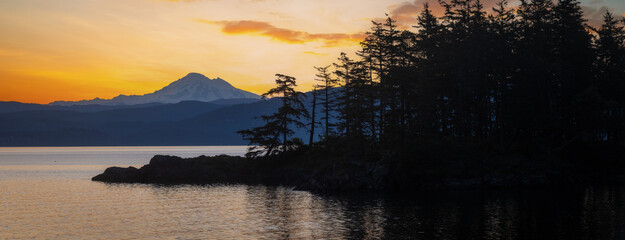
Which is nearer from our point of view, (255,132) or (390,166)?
(390,166)

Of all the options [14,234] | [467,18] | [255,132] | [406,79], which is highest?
[467,18]

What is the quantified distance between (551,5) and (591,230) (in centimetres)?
4929

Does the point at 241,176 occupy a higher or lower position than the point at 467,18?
lower

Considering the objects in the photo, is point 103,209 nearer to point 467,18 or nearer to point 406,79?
point 406,79

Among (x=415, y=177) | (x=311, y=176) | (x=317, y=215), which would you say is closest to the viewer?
(x=317, y=215)

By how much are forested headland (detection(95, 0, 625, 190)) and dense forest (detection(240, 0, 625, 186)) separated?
207mm

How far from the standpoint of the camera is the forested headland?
68.1 m

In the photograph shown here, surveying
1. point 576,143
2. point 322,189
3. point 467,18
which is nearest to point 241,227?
point 322,189

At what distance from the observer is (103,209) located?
53469 mm

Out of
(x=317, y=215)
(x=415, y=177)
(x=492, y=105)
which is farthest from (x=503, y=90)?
(x=317, y=215)

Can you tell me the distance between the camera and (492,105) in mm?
70125

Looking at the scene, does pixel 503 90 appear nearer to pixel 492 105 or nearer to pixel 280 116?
pixel 492 105

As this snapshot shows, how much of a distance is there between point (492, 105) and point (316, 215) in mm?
37842

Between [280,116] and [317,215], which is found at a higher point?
[280,116]
